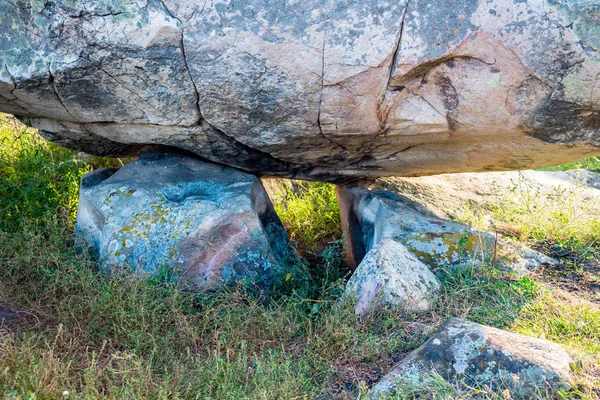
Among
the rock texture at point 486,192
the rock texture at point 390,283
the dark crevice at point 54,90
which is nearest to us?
the rock texture at point 390,283

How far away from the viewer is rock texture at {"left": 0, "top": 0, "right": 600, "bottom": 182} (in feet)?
12.3

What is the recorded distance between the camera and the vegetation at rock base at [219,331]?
307cm

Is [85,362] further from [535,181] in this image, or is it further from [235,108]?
[535,181]

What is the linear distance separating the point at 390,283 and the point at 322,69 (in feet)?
4.03

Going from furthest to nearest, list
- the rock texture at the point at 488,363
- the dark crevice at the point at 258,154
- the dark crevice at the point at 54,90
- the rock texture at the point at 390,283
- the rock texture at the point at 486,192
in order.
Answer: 1. the rock texture at the point at 486,192
2. the dark crevice at the point at 258,154
3. the dark crevice at the point at 54,90
4. the rock texture at the point at 390,283
5. the rock texture at the point at 488,363

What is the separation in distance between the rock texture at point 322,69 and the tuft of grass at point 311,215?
137 cm

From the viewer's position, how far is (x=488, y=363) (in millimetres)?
3029

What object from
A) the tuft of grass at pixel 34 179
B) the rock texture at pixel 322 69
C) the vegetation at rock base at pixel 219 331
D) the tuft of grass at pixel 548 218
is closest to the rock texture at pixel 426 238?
the vegetation at rock base at pixel 219 331

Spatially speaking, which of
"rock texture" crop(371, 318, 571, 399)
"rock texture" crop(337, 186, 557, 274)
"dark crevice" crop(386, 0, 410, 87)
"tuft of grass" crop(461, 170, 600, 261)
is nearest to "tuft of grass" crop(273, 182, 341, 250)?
"rock texture" crop(337, 186, 557, 274)

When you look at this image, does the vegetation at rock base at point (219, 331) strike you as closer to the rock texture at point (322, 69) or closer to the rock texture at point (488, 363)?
the rock texture at point (488, 363)

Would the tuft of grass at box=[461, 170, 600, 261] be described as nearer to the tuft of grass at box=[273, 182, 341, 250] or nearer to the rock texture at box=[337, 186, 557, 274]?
the rock texture at box=[337, 186, 557, 274]

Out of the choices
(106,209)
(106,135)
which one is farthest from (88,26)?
(106,209)

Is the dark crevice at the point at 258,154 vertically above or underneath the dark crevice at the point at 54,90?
underneath

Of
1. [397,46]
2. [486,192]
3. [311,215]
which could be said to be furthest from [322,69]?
[486,192]
